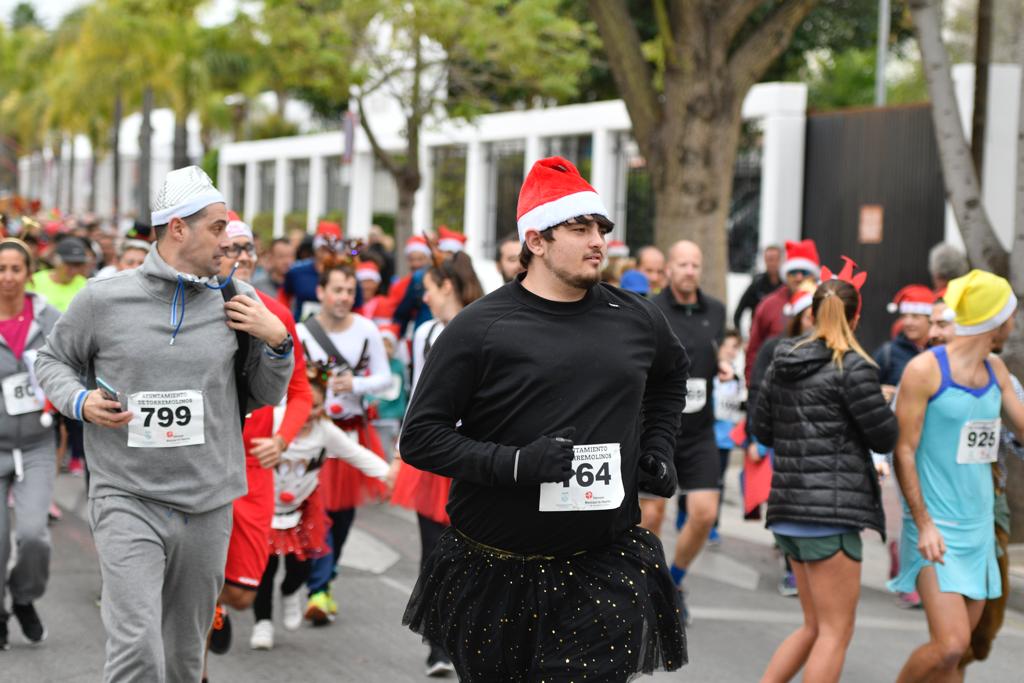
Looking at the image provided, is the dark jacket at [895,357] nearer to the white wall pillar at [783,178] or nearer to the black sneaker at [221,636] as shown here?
the black sneaker at [221,636]

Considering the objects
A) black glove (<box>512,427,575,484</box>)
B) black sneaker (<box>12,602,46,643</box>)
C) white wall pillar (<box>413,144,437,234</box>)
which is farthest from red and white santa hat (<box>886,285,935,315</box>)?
white wall pillar (<box>413,144,437,234</box>)

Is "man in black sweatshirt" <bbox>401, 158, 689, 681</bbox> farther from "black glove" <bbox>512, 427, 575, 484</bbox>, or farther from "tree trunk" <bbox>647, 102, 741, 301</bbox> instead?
"tree trunk" <bbox>647, 102, 741, 301</bbox>

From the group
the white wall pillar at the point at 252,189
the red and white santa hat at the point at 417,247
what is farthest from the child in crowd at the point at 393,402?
the white wall pillar at the point at 252,189

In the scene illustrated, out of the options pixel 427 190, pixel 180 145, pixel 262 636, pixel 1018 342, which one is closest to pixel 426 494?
pixel 262 636

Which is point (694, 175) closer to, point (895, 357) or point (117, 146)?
point (895, 357)

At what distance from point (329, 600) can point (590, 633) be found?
386cm

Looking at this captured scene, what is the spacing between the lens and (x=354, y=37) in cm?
2220

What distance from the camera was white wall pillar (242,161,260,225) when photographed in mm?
42594

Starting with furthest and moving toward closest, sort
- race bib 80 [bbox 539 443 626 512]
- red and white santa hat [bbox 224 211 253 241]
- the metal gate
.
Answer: the metal gate
red and white santa hat [bbox 224 211 253 241]
race bib 80 [bbox 539 443 626 512]

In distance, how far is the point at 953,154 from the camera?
955 centimetres

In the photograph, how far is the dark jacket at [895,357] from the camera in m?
9.15

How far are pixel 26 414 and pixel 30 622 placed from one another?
1.05 metres

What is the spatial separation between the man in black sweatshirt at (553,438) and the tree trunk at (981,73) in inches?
330

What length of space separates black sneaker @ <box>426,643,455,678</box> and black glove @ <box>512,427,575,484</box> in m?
2.99
